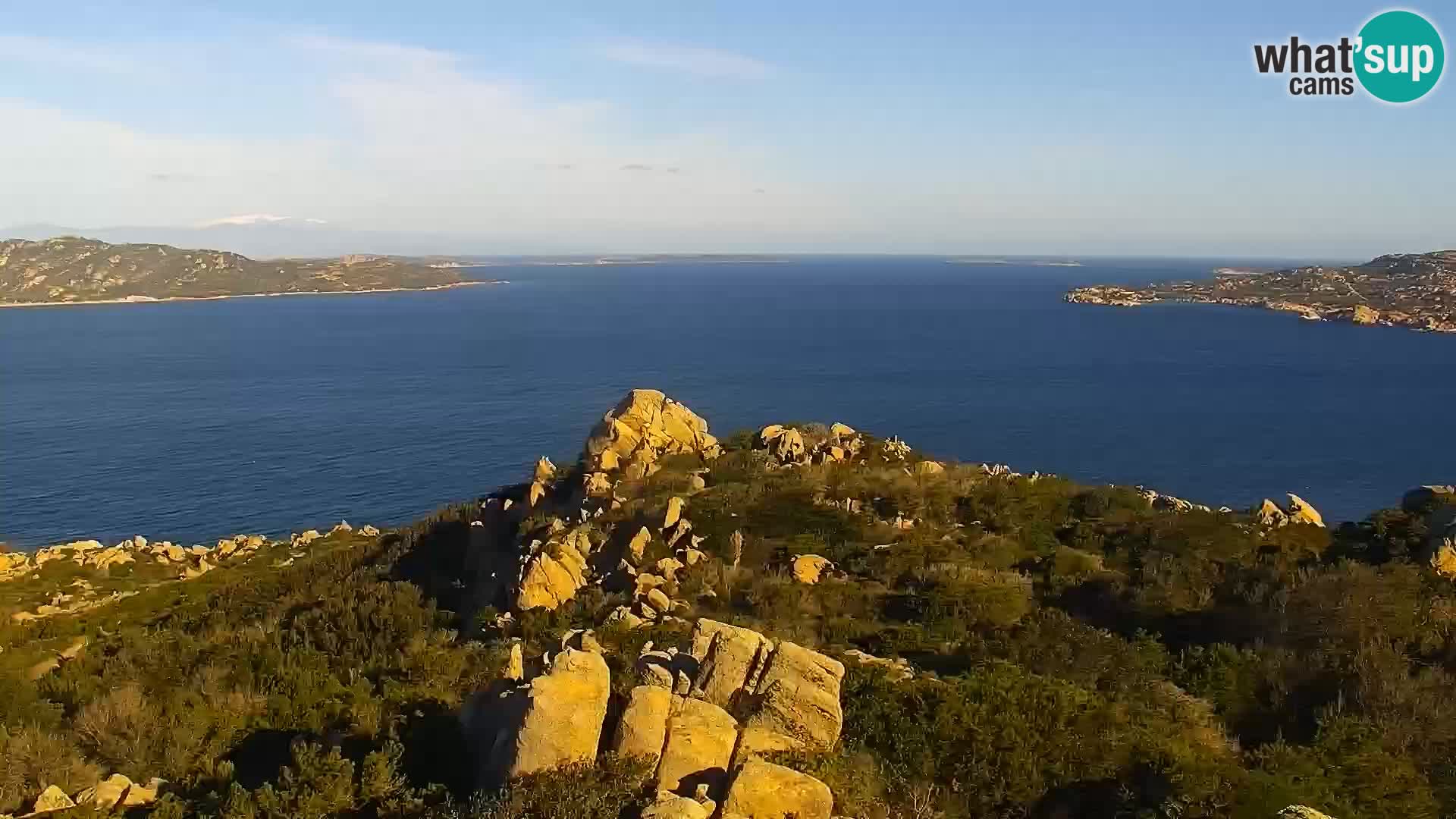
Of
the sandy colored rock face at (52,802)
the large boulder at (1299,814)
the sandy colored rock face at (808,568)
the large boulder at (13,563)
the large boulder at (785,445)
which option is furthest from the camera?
the large boulder at (13,563)

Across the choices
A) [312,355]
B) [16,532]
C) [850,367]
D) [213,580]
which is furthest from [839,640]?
[312,355]

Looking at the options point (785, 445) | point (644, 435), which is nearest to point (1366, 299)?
point (785, 445)

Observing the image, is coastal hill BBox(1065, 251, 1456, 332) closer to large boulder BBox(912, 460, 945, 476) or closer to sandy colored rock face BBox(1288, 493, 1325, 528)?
sandy colored rock face BBox(1288, 493, 1325, 528)

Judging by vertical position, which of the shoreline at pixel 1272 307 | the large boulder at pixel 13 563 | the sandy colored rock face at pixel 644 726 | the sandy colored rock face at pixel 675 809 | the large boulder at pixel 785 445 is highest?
the shoreline at pixel 1272 307

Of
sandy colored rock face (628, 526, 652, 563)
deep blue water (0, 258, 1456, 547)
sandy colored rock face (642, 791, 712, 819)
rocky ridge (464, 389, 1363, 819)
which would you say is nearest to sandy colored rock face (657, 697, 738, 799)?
rocky ridge (464, 389, 1363, 819)

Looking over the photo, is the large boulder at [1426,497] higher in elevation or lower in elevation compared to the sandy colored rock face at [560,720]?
lower

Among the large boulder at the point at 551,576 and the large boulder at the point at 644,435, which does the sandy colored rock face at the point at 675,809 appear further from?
the large boulder at the point at 644,435

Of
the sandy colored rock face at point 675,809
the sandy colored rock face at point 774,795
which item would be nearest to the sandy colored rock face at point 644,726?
the sandy colored rock face at point 675,809
